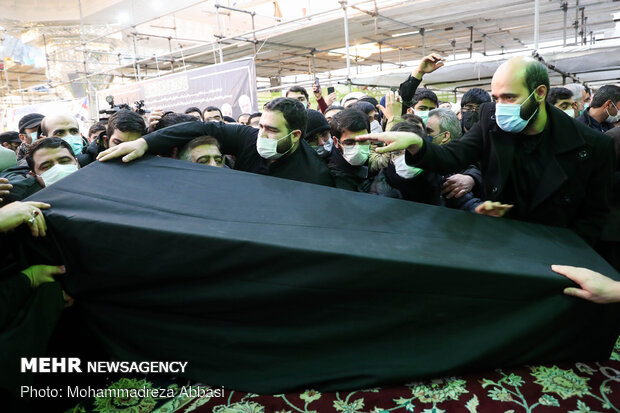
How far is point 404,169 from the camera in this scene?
2.10m

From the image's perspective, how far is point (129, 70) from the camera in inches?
429

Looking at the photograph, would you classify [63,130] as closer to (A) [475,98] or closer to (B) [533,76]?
(B) [533,76]

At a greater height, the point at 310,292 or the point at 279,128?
the point at 279,128

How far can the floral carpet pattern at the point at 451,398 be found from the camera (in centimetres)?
139

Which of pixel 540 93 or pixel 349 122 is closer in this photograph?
pixel 540 93

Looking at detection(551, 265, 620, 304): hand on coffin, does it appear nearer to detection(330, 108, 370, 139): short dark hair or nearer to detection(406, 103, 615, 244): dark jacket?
detection(406, 103, 615, 244): dark jacket

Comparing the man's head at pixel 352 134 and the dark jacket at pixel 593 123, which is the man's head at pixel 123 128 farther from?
the dark jacket at pixel 593 123

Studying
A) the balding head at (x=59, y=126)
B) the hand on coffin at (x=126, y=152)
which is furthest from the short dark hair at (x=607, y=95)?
the balding head at (x=59, y=126)

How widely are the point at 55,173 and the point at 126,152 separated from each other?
1.36ft

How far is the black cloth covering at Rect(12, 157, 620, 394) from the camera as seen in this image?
4.80ft

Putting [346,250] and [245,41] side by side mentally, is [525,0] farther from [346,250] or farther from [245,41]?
[346,250]

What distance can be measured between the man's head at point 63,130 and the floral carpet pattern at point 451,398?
199 centimetres

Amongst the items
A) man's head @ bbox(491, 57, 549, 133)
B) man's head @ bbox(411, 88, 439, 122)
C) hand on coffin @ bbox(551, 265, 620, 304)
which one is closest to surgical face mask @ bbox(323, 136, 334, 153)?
man's head @ bbox(411, 88, 439, 122)

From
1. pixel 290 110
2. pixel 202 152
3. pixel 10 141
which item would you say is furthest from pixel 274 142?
pixel 10 141
